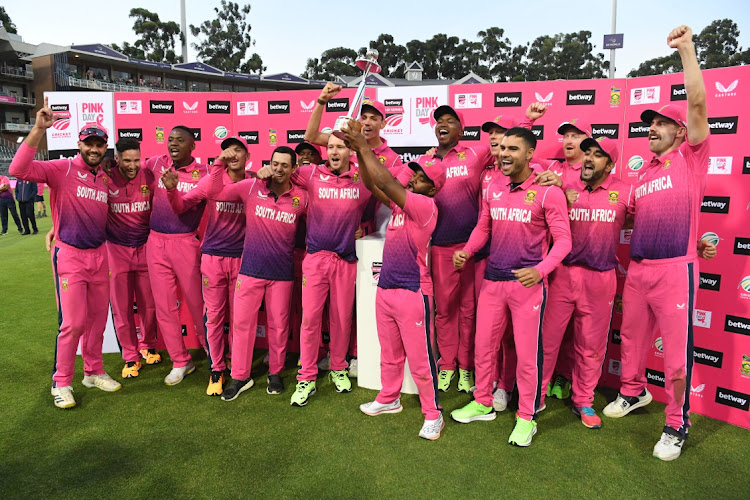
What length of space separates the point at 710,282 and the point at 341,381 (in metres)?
3.80

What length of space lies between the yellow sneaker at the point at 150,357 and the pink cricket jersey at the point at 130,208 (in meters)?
1.42

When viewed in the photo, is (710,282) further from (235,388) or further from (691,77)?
(235,388)

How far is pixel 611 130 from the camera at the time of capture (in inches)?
207

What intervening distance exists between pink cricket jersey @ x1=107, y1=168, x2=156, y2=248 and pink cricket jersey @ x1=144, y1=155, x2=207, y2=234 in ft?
0.40

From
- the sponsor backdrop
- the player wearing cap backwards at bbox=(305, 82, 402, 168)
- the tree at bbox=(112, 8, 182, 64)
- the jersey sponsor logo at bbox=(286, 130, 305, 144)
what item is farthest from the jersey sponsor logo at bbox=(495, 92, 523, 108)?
the tree at bbox=(112, 8, 182, 64)

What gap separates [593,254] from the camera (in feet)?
14.4

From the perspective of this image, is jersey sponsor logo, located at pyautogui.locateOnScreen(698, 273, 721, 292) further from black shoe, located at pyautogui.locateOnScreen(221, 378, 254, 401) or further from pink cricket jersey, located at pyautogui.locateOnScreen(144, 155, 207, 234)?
pink cricket jersey, located at pyautogui.locateOnScreen(144, 155, 207, 234)

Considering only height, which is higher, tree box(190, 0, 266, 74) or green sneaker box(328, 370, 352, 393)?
tree box(190, 0, 266, 74)

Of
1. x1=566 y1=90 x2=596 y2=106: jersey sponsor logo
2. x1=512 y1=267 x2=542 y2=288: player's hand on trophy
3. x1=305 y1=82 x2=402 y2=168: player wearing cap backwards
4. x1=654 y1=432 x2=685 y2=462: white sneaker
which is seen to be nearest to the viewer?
x1=512 y1=267 x2=542 y2=288: player's hand on trophy

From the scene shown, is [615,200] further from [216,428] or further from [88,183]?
[88,183]

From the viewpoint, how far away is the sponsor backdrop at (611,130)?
173 inches

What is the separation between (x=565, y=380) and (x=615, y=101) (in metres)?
3.10

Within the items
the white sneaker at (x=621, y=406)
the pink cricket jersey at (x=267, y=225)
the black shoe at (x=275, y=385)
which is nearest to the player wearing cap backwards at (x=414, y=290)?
the pink cricket jersey at (x=267, y=225)

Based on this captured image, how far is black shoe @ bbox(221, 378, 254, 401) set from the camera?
4824 millimetres
